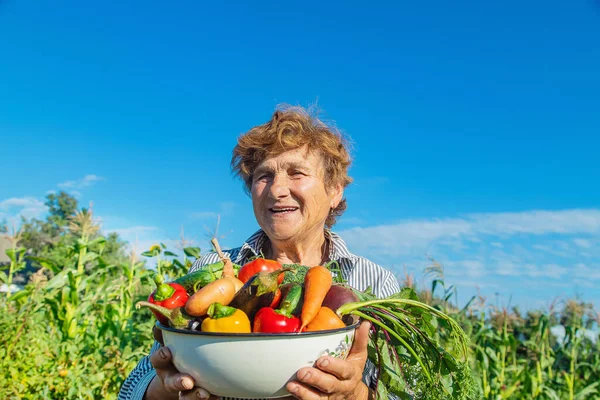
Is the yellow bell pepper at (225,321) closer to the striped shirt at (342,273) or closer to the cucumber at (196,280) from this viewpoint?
the cucumber at (196,280)

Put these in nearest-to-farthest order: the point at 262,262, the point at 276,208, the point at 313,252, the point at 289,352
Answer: the point at 289,352 < the point at 262,262 < the point at 276,208 < the point at 313,252

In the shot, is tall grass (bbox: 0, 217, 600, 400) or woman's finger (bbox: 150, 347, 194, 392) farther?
tall grass (bbox: 0, 217, 600, 400)

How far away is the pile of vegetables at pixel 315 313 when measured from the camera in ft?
4.69

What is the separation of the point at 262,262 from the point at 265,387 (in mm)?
393

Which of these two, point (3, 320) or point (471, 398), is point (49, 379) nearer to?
point (3, 320)

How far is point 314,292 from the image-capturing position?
1.50 m

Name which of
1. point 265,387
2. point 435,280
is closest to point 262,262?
point 265,387

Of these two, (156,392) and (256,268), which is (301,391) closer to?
(256,268)

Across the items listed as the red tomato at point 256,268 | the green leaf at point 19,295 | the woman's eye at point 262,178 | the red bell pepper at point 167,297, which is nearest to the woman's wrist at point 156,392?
the red bell pepper at point 167,297

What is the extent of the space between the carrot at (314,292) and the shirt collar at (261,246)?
3.65ft

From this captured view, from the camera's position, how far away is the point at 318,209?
2574mm

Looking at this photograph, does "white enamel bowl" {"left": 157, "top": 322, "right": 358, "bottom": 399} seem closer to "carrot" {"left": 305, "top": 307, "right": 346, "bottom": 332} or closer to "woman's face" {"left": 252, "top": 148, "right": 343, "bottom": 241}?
"carrot" {"left": 305, "top": 307, "right": 346, "bottom": 332}

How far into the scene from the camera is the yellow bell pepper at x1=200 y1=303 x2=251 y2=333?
1371 millimetres

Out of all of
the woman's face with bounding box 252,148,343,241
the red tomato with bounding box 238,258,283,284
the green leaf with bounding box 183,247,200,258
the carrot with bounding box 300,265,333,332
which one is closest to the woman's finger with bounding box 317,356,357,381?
the carrot with bounding box 300,265,333,332
